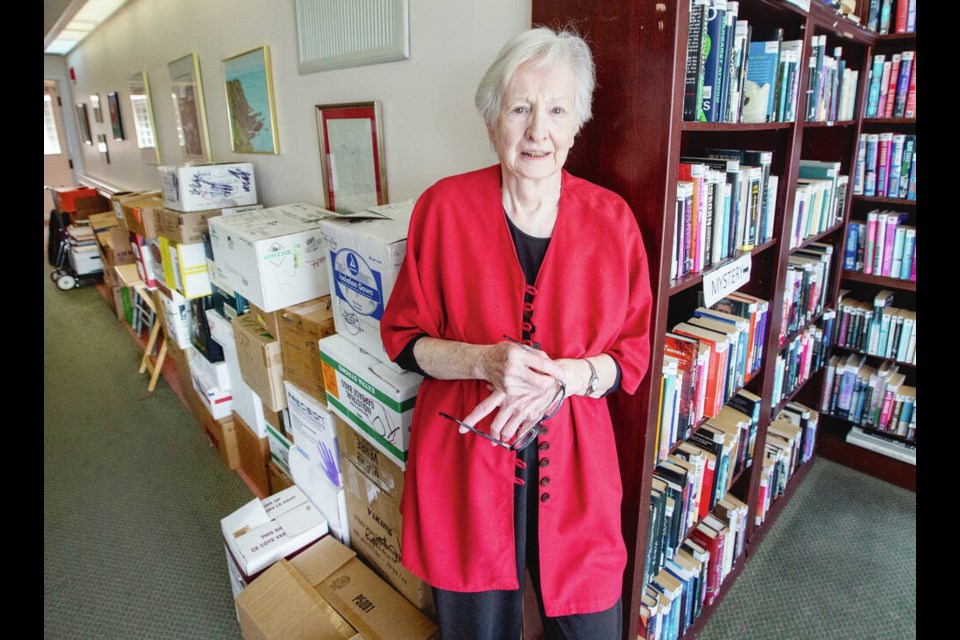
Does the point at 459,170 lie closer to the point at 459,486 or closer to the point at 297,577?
the point at 459,486

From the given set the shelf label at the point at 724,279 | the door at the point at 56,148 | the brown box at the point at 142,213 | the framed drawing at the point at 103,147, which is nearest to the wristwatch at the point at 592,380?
the shelf label at the point at 724,279

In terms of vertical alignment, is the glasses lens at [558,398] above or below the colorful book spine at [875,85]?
below

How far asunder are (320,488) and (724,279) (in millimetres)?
1488

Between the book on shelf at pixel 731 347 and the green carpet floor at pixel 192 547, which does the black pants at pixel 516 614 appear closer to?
the book on shelf at pixel 731 347

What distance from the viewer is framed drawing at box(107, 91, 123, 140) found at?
494 cm

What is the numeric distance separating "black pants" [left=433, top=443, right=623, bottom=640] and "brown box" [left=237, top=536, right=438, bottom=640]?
32cm

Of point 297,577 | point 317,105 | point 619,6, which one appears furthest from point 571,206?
point 317,105

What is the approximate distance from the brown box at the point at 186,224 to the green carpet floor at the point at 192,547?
1.10 m

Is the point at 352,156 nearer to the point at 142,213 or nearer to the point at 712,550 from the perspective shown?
the point at 142,213

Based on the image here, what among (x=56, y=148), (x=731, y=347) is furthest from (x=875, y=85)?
(x=56, y=148)

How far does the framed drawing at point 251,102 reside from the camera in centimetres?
246

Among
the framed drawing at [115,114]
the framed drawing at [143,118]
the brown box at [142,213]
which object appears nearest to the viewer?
the brown box at [142,213]

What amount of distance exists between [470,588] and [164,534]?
5.78 feet

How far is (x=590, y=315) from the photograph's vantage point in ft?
3.63
